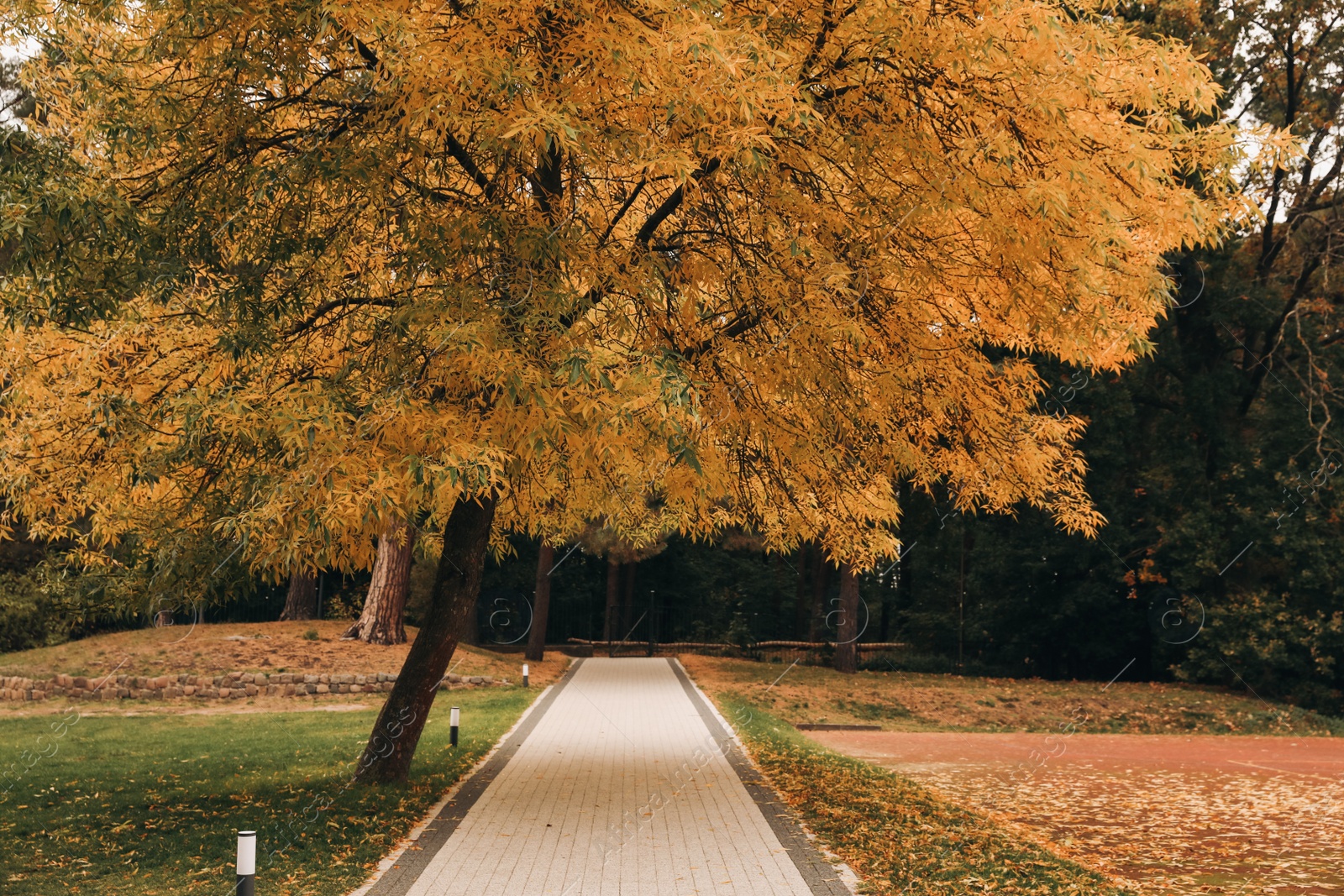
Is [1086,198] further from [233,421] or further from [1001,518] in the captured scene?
[1001,518]

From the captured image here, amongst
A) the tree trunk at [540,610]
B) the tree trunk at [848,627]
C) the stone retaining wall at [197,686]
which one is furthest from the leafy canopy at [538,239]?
the tree trunk at [540,610]

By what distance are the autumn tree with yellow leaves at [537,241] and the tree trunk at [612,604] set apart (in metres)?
25.9

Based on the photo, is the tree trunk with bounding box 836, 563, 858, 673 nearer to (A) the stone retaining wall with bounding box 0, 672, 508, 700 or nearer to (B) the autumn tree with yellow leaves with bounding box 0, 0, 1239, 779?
(A) the stone retaining wall with bounding box 0, 672, 508, 700

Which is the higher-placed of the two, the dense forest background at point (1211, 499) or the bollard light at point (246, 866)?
the dense forest background at point (1211, 499)

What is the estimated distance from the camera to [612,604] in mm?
37062

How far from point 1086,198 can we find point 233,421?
556 cm

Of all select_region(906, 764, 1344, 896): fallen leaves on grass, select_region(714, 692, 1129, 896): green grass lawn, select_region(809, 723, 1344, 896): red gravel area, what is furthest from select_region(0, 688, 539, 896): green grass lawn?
select_region(906, 764, 1344, 896): fallen leaves on grass

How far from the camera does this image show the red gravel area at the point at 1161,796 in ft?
29.0

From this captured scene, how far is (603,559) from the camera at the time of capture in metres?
41.2

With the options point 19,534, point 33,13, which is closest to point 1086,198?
point 33,13

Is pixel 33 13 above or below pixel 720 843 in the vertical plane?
above

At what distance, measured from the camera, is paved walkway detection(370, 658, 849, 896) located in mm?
6840

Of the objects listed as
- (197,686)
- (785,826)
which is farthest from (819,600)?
(785,826)

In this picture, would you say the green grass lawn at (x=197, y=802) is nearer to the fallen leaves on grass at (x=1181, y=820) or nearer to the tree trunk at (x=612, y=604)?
the fallen leaves on grass at (x=1181, y=820)
